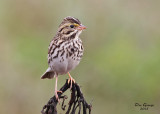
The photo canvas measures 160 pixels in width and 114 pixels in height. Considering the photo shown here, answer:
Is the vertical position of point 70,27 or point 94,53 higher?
point 94,53

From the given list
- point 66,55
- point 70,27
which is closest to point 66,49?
point 66,55

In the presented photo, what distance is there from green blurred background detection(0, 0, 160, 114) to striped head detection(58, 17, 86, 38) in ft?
5.92

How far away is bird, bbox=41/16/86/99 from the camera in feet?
15.4

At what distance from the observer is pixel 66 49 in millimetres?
4867

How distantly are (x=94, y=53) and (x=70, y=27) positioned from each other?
8.13ft

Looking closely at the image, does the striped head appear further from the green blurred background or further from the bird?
the green blurred background

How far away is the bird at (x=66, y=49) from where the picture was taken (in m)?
4.69

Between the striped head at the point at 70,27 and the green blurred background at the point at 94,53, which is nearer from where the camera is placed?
the striped head at the point at 70,27

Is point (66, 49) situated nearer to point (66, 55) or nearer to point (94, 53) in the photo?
point (66, 55)

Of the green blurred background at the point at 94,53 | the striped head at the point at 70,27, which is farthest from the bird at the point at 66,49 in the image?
the green blurred background at the point at 94,53

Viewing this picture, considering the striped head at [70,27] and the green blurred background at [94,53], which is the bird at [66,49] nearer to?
the striped head at [70,27]

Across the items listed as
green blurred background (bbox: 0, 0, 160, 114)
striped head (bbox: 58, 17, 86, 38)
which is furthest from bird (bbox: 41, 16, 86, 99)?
green blurred background (bbox: 0, 0, 160, 114)

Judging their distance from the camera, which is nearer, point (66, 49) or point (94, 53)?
point (66, 49)

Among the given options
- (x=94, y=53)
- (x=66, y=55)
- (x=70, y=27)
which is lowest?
(x=66, y=55)
